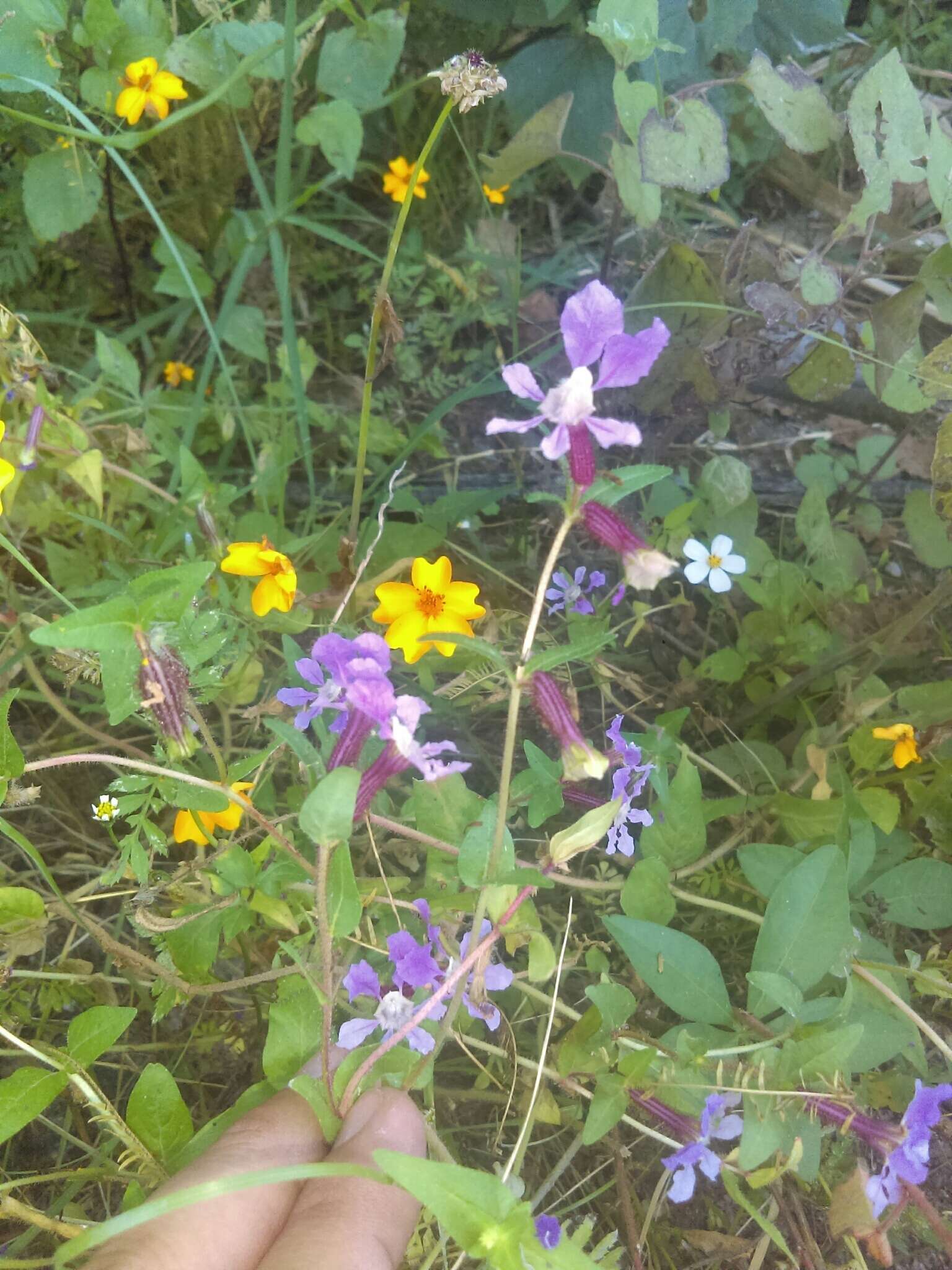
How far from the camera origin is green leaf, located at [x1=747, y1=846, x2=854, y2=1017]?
1.08 meters

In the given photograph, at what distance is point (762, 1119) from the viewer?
941mm

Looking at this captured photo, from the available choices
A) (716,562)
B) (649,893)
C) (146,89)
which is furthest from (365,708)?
(146,89)

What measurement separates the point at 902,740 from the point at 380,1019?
2.85 ft

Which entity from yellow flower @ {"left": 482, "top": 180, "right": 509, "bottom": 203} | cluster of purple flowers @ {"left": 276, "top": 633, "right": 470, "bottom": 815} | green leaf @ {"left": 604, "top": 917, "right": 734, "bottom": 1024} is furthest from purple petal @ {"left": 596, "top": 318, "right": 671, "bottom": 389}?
→ yellow flower @ {"left": 482, "top": 180, "right": 509, "bottom": 203}

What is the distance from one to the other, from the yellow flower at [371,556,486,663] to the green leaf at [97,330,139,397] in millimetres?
785

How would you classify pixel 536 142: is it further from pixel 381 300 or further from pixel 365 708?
pixel 365 708

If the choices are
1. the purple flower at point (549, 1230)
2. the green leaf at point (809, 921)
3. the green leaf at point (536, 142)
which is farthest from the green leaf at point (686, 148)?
the purple flower at point (549, 1230)

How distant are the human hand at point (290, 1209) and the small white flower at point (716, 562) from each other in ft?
3.09

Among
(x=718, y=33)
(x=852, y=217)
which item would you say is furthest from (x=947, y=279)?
(x=718, y=33)

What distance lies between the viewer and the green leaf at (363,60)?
1.62m

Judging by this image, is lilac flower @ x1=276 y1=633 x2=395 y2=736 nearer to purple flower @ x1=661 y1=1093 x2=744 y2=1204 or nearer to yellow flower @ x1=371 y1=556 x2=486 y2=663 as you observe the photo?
yellow flower @ x1=371 y1=556 x2=486 y2=663

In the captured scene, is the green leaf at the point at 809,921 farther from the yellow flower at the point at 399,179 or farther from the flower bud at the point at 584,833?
the yellow flower at the point at 399,179

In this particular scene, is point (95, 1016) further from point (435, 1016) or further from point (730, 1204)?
point (730, 1204)

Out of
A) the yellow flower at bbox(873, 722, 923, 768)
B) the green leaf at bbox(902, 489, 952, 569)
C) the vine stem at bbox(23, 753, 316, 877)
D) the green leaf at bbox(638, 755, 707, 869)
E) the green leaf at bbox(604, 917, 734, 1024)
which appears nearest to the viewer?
the vine stem at bbox(23, 753, 316, 877)
